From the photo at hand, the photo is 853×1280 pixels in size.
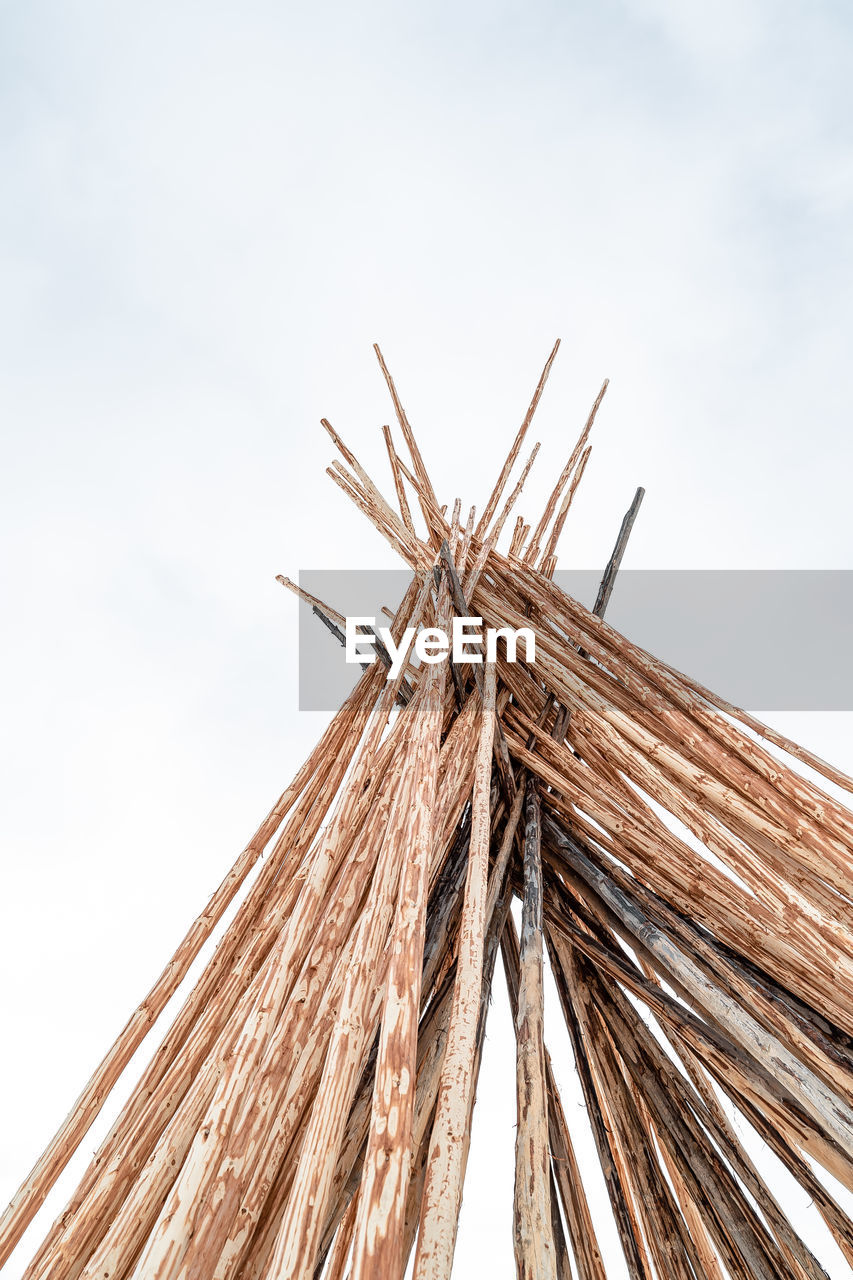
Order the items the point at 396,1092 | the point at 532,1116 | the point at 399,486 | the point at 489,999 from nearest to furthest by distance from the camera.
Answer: the point at 396,1092
the point at 532,1116
the point at 489,999
the point at 399,486

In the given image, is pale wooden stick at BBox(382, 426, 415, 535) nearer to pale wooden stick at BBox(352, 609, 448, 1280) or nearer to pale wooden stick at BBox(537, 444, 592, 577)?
pale wooden stick at BBox(537, 444, 592, 577)

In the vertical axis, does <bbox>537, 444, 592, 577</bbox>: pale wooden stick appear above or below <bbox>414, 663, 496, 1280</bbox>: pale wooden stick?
above

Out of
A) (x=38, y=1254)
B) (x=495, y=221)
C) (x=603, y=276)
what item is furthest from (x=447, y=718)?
(x=495, y=221)

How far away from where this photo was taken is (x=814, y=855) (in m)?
0.92

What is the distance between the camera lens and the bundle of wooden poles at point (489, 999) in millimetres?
607

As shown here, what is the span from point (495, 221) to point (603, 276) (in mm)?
910

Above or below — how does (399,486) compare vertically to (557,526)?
above

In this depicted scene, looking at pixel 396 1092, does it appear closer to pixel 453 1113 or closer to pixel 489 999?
pixel 453 1113

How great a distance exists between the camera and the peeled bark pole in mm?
712

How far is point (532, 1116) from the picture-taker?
2.72 ft

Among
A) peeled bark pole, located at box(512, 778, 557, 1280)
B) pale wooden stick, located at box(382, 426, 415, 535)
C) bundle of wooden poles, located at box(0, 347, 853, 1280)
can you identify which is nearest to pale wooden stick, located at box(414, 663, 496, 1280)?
bundle of wooden poles, located at box(0, 347, 853, 1280)

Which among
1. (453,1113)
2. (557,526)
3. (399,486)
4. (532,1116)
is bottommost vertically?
(532,1116)

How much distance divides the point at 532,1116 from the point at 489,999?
9.0 inches

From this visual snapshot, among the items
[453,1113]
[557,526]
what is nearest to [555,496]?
[557,526]
